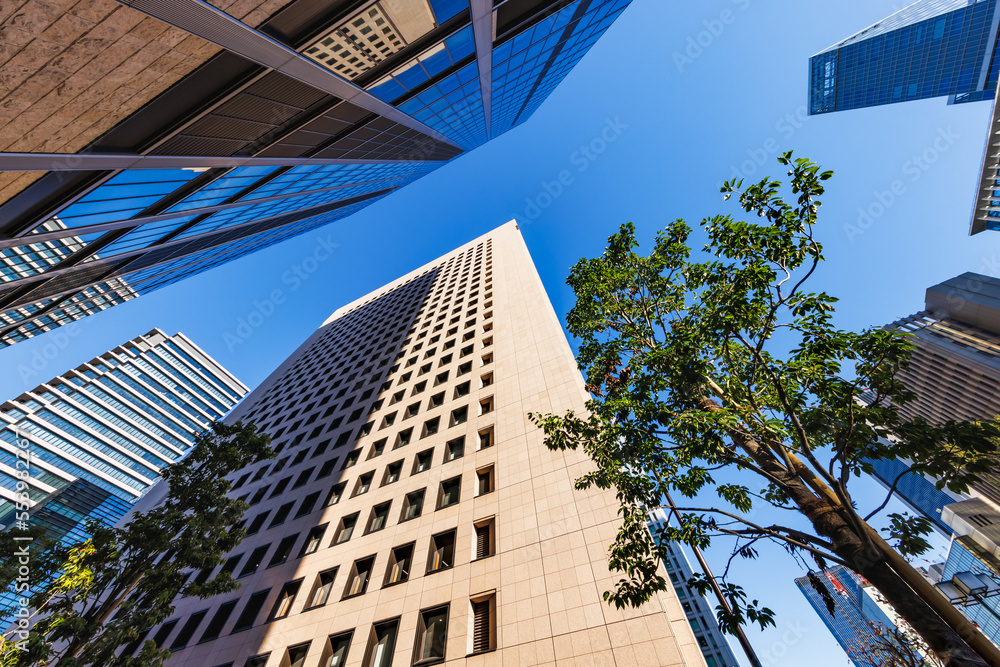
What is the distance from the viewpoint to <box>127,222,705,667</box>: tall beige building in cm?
1191

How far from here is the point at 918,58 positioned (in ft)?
301

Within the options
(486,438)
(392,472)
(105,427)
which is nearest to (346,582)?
(392,472)

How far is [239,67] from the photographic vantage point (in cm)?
1009

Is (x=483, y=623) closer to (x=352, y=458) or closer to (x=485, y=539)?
(x=485, y=539)

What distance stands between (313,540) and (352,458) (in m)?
5.53

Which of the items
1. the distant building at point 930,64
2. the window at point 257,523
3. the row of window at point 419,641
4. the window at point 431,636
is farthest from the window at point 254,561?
the distant building at point 930,64

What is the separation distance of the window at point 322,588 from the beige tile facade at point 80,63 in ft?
58.4

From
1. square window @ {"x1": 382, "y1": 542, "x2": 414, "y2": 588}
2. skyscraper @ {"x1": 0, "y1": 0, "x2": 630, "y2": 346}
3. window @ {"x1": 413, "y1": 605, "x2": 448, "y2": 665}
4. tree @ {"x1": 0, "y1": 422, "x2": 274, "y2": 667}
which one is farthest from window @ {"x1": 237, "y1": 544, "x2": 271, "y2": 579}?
skyscraper @ {"x1": 0, "y1": 0, "x2": 630, "y2": 346}

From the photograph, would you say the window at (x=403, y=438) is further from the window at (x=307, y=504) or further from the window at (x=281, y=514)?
the window at (x=281, y=514)

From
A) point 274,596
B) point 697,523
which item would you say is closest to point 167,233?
point 274,596

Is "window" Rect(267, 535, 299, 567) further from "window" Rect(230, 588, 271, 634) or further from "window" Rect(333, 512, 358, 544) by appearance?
"window" Rect(333, 512, 358, 544)

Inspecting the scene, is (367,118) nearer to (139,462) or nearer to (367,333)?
(367,333)

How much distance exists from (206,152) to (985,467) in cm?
2171

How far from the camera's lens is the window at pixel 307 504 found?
2186 centimetres
